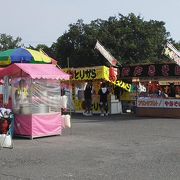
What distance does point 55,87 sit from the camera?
15.3 meters

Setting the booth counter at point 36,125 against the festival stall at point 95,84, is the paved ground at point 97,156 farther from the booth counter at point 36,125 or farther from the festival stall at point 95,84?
the festival stall at point 95,84

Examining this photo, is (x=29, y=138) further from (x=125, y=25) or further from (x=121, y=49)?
(x=125, y=25)

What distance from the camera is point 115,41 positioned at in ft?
195

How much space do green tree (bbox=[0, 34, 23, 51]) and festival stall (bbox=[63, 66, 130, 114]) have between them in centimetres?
5427

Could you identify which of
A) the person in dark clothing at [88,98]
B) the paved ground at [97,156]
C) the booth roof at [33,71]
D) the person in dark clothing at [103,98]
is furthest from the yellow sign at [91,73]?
the booth roof at [33,71]

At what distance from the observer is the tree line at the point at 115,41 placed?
2346 inches

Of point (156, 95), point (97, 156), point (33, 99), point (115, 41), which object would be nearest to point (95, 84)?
point (156, 95)

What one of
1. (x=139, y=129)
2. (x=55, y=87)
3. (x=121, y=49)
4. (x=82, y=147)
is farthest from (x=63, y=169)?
(x=121, y=49)

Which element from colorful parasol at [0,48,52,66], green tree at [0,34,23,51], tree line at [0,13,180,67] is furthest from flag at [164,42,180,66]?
green tree at [0,34,23,51]

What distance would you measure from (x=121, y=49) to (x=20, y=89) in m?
45.6

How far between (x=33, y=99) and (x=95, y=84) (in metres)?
13.4

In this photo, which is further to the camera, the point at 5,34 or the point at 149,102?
the point at 5,34

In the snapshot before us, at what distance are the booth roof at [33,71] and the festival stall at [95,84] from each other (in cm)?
1120

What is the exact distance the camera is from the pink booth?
1432cm
